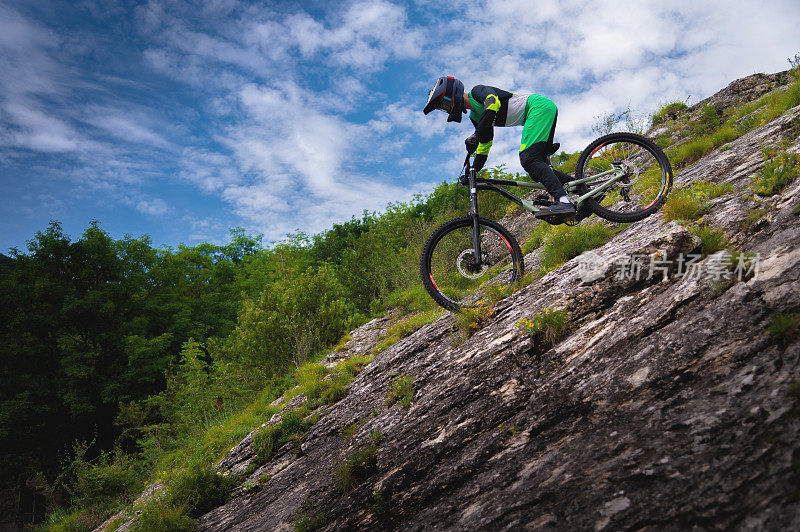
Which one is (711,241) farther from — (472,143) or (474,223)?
(472,143)

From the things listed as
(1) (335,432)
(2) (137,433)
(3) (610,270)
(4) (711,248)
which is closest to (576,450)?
(3) (610,270)

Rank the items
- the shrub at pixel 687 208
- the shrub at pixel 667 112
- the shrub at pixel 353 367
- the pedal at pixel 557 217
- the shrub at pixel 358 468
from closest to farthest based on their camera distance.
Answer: the shrub at pixel 358 468, the shrub at pixel 687 208, the pedal at pixel 557 217, the shrub at pixel 353 367, the shrub at pixel 667 112

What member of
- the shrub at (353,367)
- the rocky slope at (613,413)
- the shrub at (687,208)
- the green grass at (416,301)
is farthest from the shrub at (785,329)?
the green grass at (416,301)

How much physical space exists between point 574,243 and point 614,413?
4891 mm

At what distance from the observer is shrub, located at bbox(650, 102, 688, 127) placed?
18.4 meters

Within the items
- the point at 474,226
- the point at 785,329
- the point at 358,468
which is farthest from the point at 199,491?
the point at 785,329

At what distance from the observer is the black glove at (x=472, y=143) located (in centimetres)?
611

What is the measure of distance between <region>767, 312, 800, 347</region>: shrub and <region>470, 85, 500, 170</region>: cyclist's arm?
4.27 meters

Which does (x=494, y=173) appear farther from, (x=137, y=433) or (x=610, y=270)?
(x=137, y=433)

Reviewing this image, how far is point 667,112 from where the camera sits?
1864 centimetres

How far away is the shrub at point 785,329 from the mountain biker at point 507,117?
10.7 ft
